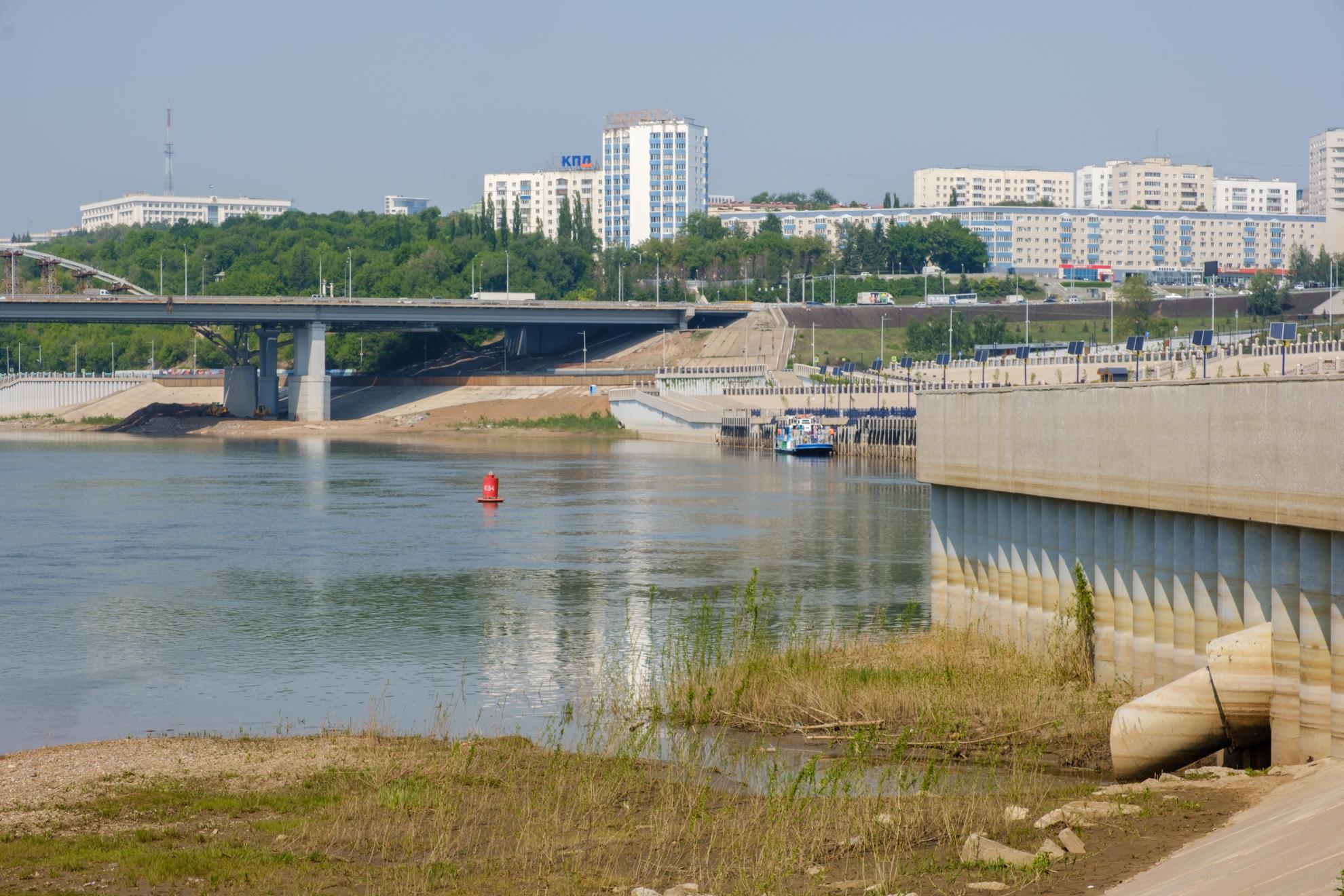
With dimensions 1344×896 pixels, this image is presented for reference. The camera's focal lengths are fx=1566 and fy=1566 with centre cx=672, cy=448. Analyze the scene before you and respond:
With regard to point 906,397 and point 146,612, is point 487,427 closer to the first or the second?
point 906,397

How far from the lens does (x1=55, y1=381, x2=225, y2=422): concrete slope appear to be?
17825cm

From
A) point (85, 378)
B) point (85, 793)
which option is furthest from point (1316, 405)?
point (85, 378)

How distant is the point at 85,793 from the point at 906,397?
118m

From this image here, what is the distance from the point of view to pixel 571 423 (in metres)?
152

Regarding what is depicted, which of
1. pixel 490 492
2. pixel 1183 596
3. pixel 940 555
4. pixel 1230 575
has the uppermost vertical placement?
pixel 1230 575

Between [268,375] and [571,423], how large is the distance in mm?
37289

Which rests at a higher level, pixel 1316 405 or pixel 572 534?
pixel 1316 405

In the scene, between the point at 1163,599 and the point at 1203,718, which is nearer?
the point at 1203,718

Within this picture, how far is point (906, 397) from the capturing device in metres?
133

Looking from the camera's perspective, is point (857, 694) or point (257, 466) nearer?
point (857, 694)

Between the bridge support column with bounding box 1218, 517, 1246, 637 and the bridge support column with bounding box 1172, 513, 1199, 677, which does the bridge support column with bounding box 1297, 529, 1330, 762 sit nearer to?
the bridge support column with bounding box 1218, 517, 1246, 637

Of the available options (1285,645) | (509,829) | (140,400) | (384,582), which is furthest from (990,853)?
(140,400)

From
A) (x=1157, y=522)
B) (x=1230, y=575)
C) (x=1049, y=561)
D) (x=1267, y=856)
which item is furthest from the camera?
(x=1049, y=561)

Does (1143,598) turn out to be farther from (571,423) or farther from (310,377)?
(310,377)
